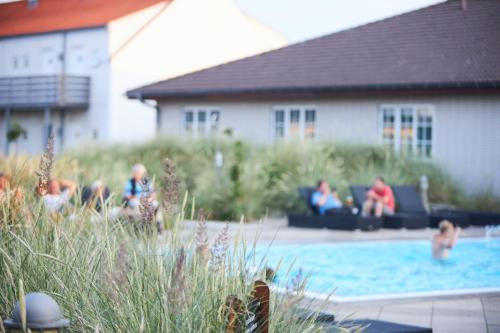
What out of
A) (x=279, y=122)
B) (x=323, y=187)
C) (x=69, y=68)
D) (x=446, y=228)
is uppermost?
(x=69, y=68)

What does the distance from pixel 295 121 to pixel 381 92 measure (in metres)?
2.78

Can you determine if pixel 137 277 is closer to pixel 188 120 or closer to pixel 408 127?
pixel 408 127

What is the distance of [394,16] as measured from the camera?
24.5 meters

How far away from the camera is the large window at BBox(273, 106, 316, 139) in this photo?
22.9 metres

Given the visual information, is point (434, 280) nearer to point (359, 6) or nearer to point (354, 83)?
point (354, 83)

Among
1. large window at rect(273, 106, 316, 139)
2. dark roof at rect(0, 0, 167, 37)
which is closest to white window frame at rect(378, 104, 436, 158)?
large window at rect(273, 106, 316, 139)

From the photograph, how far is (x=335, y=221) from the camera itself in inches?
612

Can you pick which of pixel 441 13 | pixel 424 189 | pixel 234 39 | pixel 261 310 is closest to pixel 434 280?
pixel 424 189

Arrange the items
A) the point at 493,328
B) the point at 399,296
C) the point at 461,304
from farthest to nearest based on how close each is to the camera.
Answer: the point at 399,296 < the point at 461,304 < the point at 493,328

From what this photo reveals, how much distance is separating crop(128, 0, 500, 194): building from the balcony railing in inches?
388

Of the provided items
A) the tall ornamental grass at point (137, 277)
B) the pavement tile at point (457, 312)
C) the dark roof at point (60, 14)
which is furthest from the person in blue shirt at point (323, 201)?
the dark roof at point (60, 14)

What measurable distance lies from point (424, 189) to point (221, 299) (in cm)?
1462

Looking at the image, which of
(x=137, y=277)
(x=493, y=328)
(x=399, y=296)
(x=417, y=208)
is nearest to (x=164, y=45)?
(x=417, y=208)

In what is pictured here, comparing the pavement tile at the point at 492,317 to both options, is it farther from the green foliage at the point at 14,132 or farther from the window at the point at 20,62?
the window at the point at 20,62
